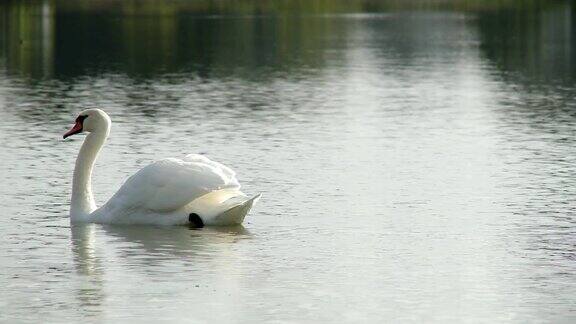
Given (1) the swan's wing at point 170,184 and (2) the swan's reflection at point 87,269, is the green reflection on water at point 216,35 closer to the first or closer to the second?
(1) the swan's wing at point 170,184

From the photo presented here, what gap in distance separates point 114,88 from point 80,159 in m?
18.0

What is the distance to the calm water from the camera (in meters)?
11.6

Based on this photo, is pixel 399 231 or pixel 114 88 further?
pixel 114 88

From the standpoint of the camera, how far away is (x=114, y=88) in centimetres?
3350

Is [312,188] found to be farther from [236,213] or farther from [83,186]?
[83,186]

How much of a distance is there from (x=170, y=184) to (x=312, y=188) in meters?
3.19

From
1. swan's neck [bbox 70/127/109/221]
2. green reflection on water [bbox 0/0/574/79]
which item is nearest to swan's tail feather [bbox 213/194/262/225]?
swan's neck [bbox 70/127/109/221]

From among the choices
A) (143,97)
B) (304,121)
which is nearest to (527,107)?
(304,121)

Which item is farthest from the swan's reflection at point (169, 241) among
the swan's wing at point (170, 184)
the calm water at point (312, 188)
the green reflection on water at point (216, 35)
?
the green reflection on water at point (216, 35)

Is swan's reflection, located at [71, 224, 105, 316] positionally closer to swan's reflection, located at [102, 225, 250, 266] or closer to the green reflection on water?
swan's reflection, located at [102, 225, 250, 266]

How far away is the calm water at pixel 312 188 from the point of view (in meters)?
11.6

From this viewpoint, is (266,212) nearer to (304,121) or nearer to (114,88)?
(304,121)

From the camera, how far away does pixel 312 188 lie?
1744cm

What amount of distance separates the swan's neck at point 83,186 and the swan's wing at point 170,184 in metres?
0.34
